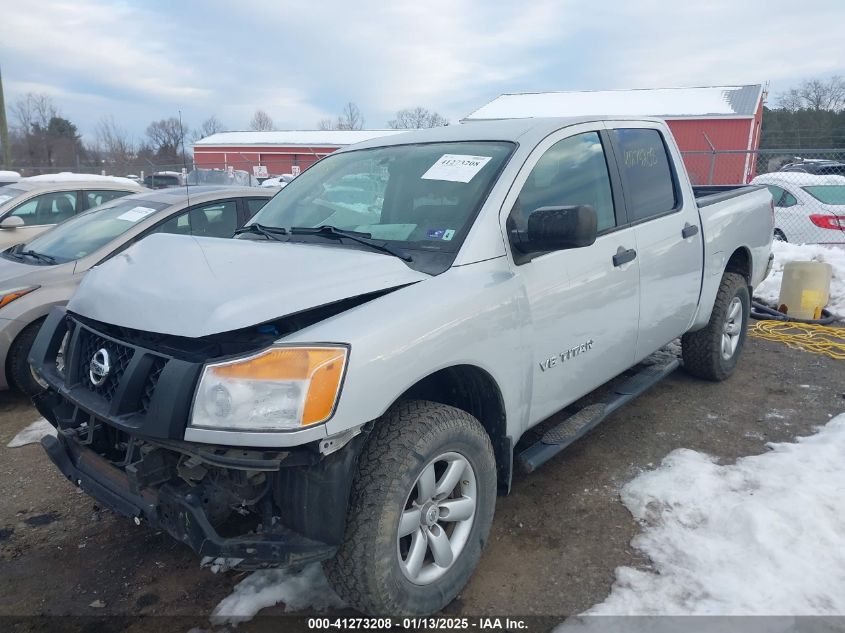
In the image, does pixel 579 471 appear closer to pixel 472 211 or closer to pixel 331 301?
pixel 472 211

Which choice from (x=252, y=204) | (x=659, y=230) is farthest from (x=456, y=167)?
(x=252, y=204)

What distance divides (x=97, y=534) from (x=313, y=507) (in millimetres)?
1774

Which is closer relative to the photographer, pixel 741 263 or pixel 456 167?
pixel 456 167

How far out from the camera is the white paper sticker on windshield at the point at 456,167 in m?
3.05

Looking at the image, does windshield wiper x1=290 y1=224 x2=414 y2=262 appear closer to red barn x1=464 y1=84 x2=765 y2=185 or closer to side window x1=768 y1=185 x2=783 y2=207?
side window x1=768 y1=185 x2=783 y2=207

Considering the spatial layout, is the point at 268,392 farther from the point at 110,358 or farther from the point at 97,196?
the point at 97,196

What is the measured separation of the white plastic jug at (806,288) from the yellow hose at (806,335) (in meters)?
0.30

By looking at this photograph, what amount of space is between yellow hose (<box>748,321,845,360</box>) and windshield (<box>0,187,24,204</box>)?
325 inches

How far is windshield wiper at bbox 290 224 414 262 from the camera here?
2.71 metres

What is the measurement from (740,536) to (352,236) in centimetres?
226

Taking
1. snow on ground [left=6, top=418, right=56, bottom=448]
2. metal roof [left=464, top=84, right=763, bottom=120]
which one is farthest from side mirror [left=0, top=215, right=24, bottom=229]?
metal roof [left=464, top=84, right=763, bottom=120]

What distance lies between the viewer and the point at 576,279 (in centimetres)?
312

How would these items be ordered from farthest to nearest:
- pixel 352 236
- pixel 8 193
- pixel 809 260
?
1. pixel 809 260
2. pixel 8 193
3. pixel 352 236

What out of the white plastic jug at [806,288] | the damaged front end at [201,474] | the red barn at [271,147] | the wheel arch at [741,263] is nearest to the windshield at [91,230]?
the damaged front end at [201,474]
